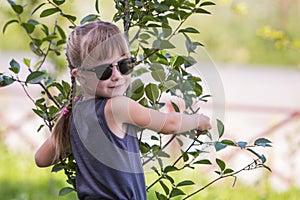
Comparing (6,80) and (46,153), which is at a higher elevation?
(6,80)

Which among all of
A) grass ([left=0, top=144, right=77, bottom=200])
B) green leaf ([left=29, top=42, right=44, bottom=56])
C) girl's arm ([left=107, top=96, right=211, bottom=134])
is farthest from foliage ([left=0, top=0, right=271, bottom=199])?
grass ([left=0, top=144, right=77, bottom=200])

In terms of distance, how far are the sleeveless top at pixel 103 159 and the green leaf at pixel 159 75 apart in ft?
0.74

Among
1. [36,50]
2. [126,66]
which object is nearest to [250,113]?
[36,50]

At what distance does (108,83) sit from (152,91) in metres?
0.20

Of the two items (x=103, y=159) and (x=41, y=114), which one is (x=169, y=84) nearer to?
(x=103, y=159)

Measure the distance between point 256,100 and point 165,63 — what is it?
898cm

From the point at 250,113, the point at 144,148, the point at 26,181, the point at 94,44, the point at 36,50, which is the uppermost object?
the point at 94,44

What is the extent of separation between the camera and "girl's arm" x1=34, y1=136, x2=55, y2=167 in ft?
6.98

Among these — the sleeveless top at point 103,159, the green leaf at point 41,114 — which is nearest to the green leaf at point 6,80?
the green leaf at point 41,114

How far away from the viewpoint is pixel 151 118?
6.22 feet

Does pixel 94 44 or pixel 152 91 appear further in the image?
pixel 152 91

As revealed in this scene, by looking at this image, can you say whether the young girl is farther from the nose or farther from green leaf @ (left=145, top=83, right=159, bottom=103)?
green leaf @ (left=145, top=83, right=159, bottom=103)

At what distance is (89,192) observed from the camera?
196 cm

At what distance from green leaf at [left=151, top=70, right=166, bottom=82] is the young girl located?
16cm
